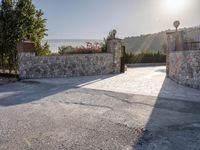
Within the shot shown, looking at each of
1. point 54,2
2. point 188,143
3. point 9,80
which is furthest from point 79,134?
point 54,2

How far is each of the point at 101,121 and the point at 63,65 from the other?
7.45m

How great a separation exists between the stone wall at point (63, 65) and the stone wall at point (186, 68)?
12.8 ft

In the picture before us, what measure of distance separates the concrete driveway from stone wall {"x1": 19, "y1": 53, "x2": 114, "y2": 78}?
13.7 ft

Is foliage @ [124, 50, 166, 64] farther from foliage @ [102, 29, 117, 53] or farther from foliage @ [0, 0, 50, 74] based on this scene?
foliage @ [0, 0, 50, 74]

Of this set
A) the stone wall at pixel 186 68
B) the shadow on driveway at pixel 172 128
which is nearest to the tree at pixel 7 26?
the stone wall at pixel 186 68

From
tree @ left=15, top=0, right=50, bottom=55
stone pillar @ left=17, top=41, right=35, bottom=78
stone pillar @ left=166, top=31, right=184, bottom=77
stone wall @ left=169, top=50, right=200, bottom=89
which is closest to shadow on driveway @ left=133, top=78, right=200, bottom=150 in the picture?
stone wall @ left=169, top=50, right=200, bottom=89

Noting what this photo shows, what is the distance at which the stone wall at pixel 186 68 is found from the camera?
750cm

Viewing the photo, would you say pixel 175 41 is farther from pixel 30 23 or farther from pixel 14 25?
pixel 14 25

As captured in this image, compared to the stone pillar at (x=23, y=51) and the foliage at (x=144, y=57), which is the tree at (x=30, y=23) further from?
the foliage at (x=144, y=57)

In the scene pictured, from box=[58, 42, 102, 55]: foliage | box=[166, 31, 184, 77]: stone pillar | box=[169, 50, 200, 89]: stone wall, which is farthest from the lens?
box=[58, 42, 102, 55]: foliage

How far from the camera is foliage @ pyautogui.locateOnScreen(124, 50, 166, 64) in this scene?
19391 mm

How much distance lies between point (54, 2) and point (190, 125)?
37.9ft

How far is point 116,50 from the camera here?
12.6m

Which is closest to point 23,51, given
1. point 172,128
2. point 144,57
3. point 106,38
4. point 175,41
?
point 106,38
